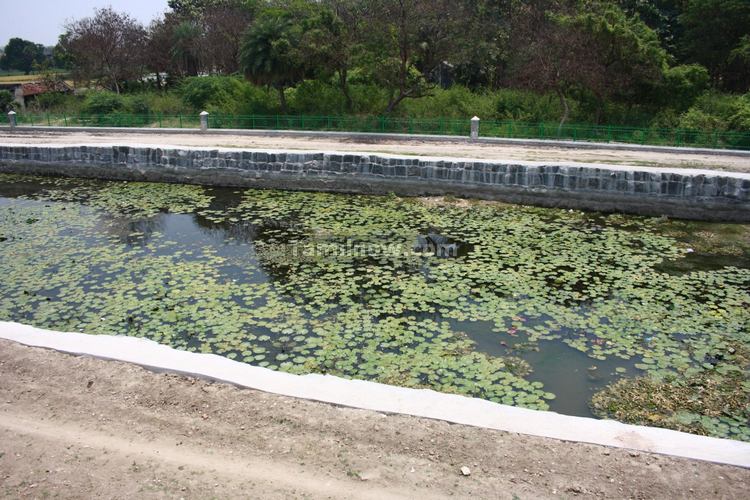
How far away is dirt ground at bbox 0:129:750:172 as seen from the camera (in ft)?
57.1

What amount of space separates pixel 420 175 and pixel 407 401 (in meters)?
12.0

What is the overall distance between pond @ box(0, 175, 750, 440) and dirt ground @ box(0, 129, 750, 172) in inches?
120

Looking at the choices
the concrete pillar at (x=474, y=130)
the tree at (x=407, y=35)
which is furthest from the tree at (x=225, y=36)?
the concrete pillar at (x=474, y=130)

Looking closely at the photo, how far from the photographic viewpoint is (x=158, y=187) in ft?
63.2

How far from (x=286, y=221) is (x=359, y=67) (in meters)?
12.5

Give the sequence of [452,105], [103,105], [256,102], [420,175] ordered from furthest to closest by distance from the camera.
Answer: [103,105] < [256,102] < [452,105] < [420,175]

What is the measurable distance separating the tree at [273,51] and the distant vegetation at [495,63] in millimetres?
49

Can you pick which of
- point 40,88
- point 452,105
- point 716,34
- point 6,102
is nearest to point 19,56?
point 40,88

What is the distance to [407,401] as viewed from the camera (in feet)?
19.6

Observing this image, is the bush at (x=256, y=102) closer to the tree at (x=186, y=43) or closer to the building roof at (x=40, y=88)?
the tree at (x=186, y=43)

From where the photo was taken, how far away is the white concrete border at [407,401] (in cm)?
535

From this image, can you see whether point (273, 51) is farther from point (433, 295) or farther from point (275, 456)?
point (275, 456)

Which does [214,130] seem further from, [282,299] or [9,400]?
[9,400]

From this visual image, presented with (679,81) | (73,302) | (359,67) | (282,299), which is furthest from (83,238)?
(679,81)
